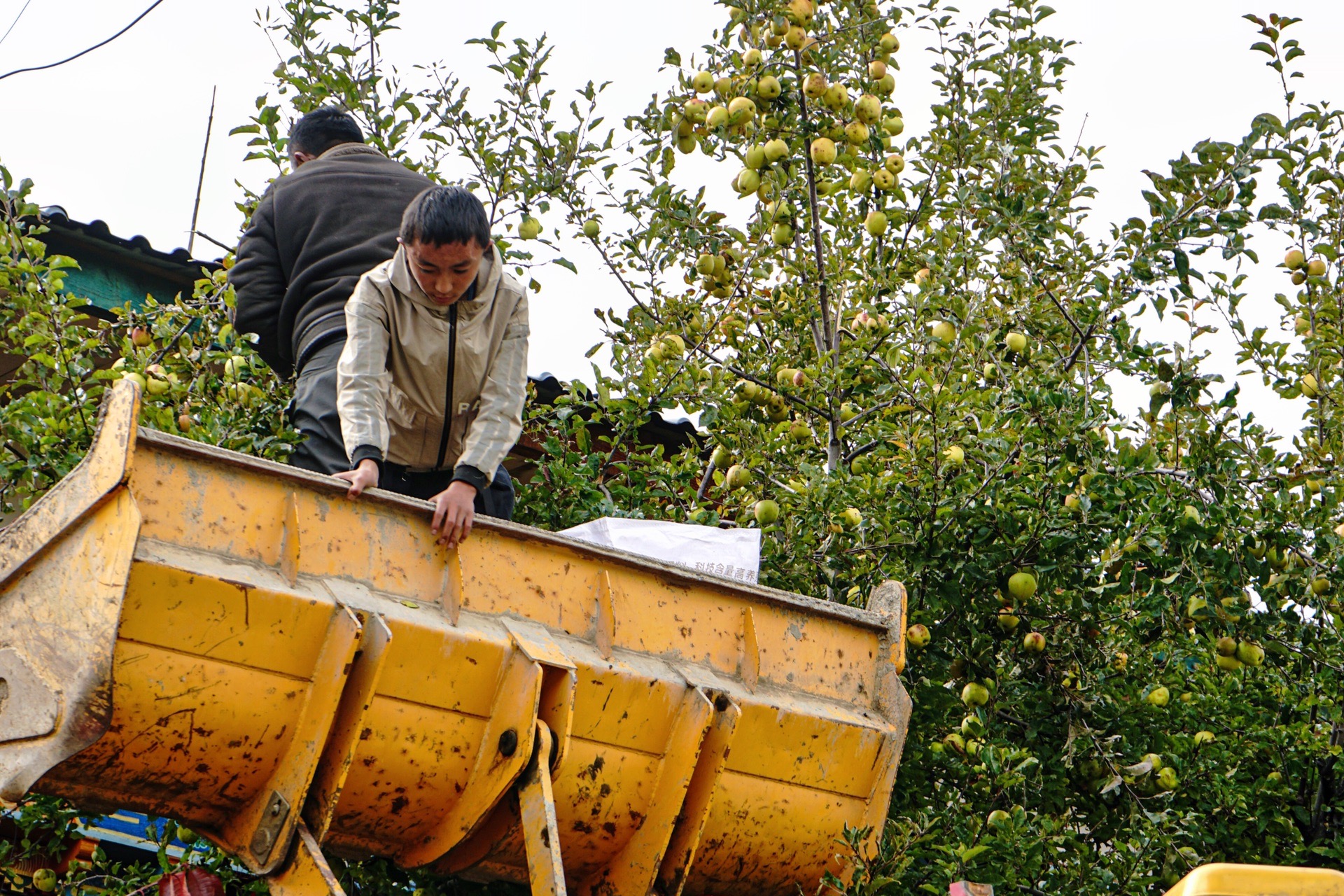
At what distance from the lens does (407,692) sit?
3.16 metres

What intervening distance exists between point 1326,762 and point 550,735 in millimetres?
3016

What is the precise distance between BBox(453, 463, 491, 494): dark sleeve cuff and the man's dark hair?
5.89 ft

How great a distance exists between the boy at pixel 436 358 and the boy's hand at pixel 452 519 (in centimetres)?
7

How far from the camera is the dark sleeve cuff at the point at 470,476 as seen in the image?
144 inches

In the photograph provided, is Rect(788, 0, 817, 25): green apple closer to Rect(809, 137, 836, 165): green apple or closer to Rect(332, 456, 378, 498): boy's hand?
Rect(809, 137, 836, 165): green apple

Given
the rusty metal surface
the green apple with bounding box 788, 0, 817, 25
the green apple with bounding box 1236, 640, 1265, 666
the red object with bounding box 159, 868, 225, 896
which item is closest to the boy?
the rusty metal surface

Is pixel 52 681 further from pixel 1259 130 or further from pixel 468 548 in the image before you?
pixel 1259 130

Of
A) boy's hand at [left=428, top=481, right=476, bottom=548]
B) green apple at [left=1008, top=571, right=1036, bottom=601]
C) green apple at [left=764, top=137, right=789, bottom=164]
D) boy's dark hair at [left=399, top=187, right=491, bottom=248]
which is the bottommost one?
boy's hand at [left=428, top=481, right=476, bottom=548]

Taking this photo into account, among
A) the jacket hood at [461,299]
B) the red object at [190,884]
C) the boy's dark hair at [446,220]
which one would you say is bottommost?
the red object at [190,884]

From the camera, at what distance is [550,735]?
3195 mm

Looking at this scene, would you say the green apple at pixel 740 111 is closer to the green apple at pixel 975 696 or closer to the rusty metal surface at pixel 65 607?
the green apple at pixel 975 696

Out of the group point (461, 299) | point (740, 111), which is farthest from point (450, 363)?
point (740, 111)

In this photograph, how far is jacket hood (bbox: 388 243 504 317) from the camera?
387 centimetres

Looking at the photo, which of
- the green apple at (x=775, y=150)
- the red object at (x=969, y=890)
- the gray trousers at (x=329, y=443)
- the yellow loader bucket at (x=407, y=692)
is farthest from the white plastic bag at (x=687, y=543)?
the green apple at (x=775, y=150)
